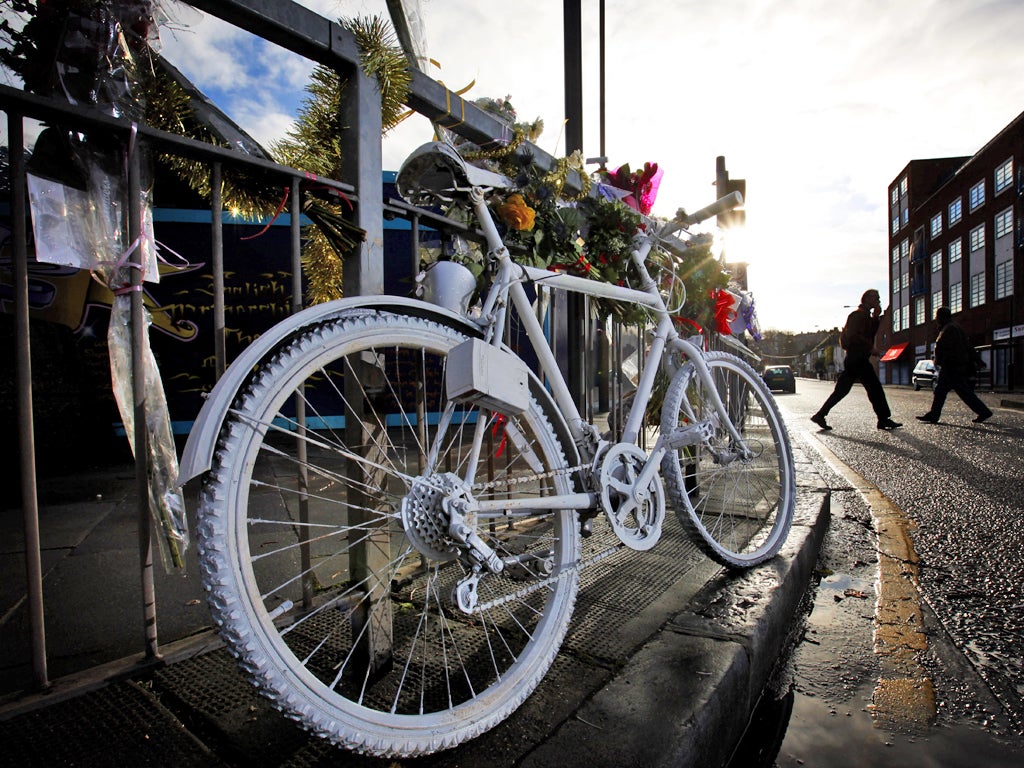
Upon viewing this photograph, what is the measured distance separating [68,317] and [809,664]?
7.45 meters

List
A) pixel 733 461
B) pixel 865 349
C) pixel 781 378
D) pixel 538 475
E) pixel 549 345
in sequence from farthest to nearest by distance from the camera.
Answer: pixel 781 378 → pixel 865 349 → pixel 733 461 → pixel 549 345 → pixel 538 475

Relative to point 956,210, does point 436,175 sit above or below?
below

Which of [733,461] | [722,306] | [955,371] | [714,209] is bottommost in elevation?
[733,461]

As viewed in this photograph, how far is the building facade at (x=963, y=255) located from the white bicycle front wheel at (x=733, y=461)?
29.5 m

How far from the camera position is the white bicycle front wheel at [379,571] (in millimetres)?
1135

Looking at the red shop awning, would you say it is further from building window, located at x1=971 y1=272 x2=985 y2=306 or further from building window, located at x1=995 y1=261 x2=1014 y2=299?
building window, located at x1=995 y1=261 x2=1014 y2=299

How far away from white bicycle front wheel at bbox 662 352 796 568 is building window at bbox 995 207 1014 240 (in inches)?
1447

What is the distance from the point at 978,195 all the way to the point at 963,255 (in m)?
4.06

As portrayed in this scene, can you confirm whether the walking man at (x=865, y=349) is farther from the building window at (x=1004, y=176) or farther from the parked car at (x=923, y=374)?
the building window at (x=1004, y=176)

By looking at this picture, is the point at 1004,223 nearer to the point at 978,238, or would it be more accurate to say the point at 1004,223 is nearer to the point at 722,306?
the point at 978,238

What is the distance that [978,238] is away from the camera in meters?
33.3

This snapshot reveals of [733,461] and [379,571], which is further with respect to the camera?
[733,461]

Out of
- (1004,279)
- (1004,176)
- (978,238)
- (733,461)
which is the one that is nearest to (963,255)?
(978,238)

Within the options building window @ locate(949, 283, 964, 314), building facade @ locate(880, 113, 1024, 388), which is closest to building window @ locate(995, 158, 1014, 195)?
building facade @ locate(880, 113, 1024, 388)
